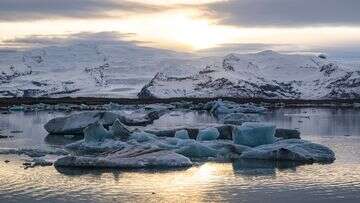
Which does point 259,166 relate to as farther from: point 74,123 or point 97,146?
point 74,123

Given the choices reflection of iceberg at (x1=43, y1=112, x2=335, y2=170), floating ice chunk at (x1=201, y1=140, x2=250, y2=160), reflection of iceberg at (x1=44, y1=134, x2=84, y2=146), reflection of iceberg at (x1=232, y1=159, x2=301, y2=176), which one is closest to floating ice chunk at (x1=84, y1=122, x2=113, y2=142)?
reflection of iceberg at (x1=43, y1=112, x2=335, y2=170)

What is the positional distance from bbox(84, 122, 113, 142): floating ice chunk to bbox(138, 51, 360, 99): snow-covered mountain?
381 ft

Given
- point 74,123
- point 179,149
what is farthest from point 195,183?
point 74,123

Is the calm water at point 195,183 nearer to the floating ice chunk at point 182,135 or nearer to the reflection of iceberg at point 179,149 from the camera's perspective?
the reflection of iceberg at point 179,149

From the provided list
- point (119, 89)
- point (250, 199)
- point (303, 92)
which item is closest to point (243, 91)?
point (303, 92)

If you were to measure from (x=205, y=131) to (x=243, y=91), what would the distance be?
129 m

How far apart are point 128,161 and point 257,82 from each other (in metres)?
149

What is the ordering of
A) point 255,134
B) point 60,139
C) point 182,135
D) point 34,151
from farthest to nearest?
point 60,139, point 182,135, point 255,134, point 34,151

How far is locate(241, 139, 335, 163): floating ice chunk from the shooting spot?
728 inches

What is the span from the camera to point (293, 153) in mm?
18500

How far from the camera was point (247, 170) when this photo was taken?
16703 mm

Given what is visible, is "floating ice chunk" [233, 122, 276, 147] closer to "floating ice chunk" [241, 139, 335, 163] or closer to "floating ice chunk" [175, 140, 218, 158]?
"floating ice chunk" [241, 139, 335, 163]

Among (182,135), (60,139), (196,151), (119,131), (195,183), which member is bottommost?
(60,139)

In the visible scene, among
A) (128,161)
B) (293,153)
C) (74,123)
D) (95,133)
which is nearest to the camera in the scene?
(128,161)
